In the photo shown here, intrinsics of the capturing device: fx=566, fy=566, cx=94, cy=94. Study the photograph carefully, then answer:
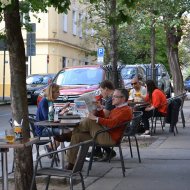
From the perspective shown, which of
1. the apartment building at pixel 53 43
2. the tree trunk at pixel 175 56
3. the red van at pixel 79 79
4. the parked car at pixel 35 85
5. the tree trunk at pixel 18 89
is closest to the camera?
the tree trunk at pixel 18 89

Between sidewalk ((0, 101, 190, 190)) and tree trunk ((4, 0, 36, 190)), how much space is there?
820 mm

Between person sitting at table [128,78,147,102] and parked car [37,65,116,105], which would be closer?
person sitting at table [128,78,147,102]

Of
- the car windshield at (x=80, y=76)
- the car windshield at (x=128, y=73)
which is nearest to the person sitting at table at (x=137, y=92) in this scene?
the car windshield at (x=80, y=76)

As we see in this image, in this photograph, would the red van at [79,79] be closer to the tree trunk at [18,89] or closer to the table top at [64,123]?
the table top at [64,123]

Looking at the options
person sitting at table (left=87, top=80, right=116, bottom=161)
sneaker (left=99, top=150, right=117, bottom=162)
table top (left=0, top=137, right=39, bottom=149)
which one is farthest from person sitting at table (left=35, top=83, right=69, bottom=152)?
table top (left=0, top=137, right=39, bottom=149)

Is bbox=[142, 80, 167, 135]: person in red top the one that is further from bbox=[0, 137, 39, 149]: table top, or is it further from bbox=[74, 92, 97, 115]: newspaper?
bbox=[0, 137, 39, 149]: table top

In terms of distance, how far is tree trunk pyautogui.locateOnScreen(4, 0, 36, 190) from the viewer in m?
6.84

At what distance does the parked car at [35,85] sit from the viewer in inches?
1179

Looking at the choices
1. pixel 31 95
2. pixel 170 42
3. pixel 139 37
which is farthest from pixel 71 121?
pixel 139 37

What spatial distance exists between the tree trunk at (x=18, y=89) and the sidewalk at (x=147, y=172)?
820mm

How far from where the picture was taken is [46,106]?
31.3ft

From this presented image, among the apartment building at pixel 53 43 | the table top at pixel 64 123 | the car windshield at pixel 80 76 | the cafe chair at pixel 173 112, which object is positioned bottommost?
the cafe chair at pixel 173 112

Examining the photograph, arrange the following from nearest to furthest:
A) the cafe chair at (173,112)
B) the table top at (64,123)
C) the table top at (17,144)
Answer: the table top at (17,144) < the table top at (64,123) < the cafe chair at (173,112)

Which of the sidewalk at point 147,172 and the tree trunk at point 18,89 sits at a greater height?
the tree trunk at point 18,89
